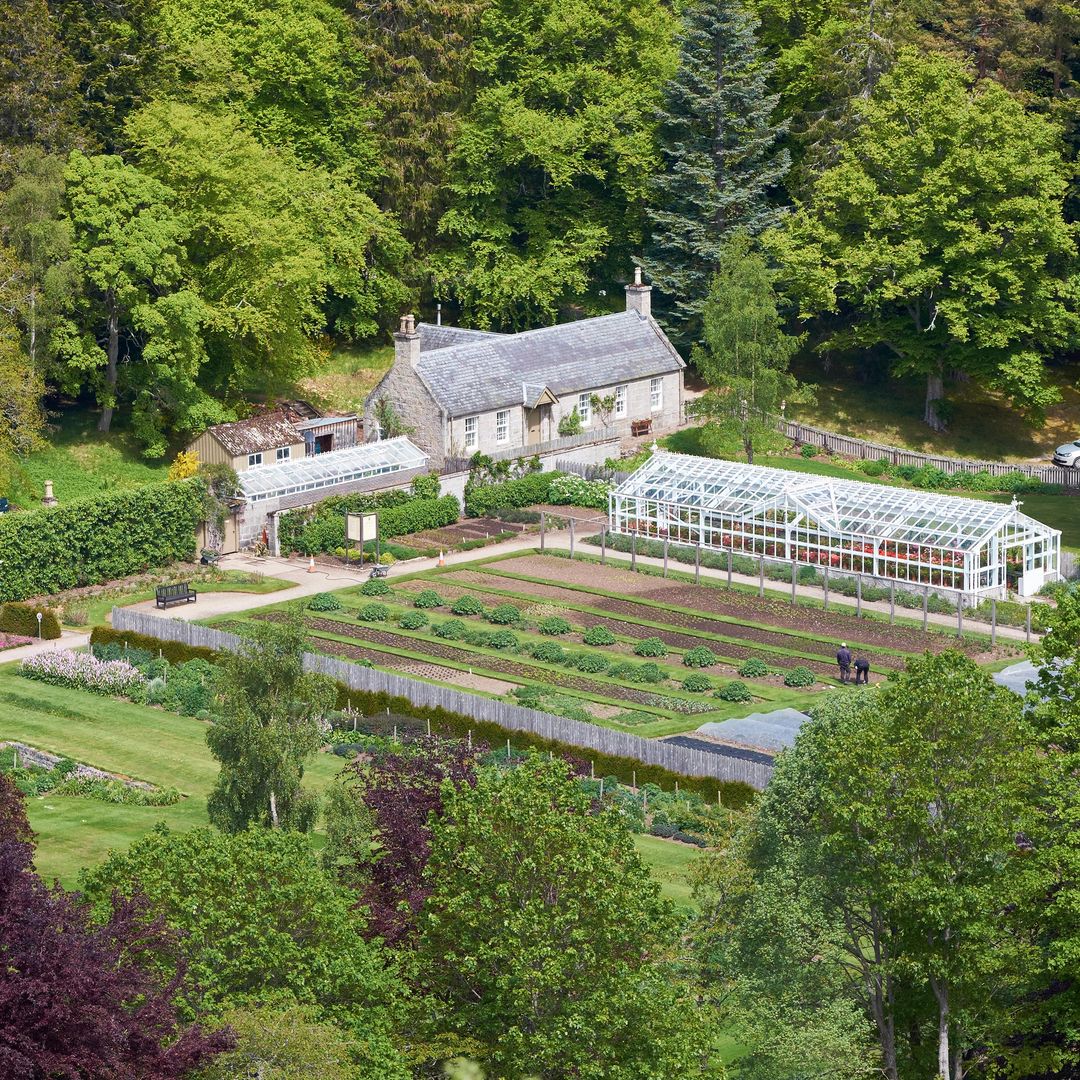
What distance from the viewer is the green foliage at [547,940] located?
3195 centimetres

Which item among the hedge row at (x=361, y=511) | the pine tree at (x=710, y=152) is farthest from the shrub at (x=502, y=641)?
the pine tree at (x=710, y=152)

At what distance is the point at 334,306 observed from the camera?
94.1 meters

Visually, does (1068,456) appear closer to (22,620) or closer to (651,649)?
(651,649)

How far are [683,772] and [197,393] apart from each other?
35.3 meters

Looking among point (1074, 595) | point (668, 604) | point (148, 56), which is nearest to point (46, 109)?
point (148, 56)

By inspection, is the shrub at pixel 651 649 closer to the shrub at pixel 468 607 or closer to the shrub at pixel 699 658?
the shrub at pixel 699 658

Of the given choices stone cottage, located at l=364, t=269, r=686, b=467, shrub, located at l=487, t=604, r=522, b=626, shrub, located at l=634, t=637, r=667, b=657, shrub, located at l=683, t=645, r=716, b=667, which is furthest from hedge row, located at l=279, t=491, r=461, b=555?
shrub, located at l=683, t=645, r=716, b=667

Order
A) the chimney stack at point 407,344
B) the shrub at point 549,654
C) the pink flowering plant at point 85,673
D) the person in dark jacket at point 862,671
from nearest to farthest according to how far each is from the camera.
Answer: the person in dark jacket at point 862,671, the pink flowering plant at point 85,673, the shrub at point 549,654, the chimney stack at point 407,344

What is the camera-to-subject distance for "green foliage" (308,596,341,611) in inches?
2694

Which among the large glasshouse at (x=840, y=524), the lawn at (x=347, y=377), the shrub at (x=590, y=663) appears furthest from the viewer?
the lawn at (x=347, y=377)

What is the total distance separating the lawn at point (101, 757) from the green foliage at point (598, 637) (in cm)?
1189

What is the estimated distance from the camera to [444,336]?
89750mm

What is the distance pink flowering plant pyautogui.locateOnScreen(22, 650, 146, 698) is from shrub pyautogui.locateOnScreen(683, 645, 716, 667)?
612 inches

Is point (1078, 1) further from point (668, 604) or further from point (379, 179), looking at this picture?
point (668, 604)
